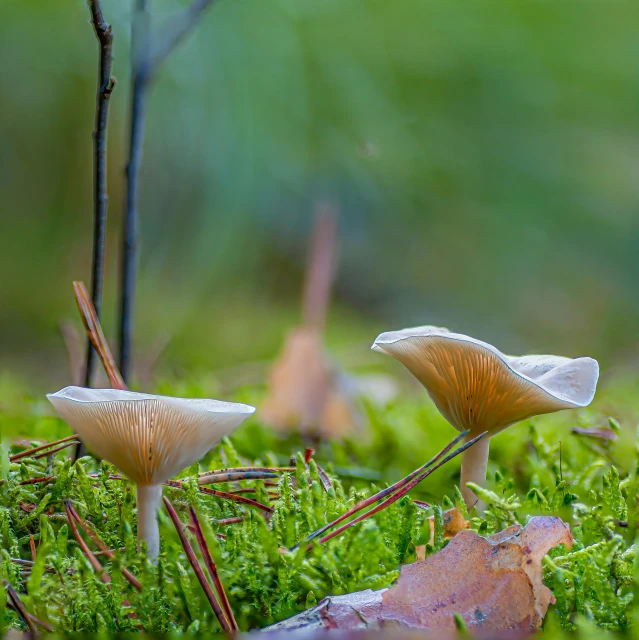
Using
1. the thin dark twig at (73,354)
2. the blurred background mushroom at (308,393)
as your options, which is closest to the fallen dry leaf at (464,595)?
the blurred background mushroom at (308,393)

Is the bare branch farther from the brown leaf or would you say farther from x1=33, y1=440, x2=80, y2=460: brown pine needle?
the brown leaf

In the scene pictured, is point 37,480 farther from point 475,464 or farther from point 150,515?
point 475,464

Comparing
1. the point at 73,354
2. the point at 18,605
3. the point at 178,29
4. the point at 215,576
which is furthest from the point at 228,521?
the point at 73,354

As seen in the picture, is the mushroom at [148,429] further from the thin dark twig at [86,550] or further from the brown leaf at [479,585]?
the brown leaf at [479,585]

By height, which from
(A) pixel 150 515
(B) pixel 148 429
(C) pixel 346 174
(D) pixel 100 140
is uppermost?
(C) pixel 346 174

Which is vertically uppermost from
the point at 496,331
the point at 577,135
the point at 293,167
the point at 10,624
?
the point at 577,135

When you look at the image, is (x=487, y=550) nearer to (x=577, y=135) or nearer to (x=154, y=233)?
(x=154, y=233)

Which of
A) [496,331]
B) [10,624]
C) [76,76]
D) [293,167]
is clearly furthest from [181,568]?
[496,331]
